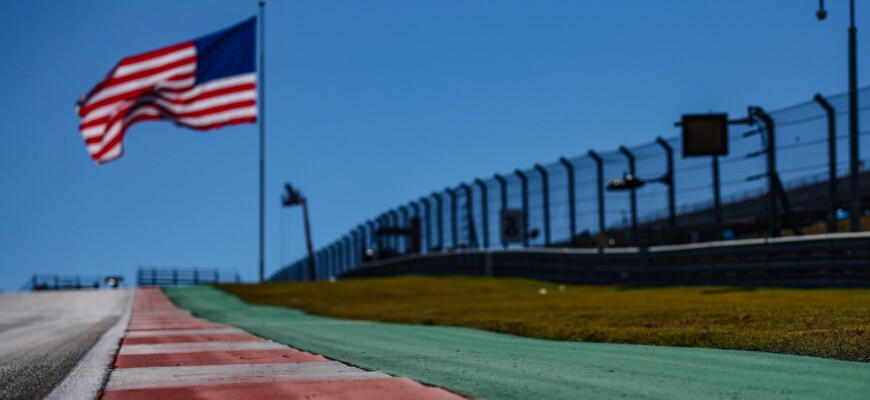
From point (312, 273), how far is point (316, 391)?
167 feet

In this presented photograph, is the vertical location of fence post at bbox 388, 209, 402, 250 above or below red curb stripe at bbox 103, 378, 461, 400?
above

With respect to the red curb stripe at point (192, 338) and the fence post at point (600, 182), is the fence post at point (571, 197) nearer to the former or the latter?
the fence post at point (600, 182)

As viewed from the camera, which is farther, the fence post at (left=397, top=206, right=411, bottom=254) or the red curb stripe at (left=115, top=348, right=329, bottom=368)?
the fence post at (left=397, top=206, right=411, bottom=254)

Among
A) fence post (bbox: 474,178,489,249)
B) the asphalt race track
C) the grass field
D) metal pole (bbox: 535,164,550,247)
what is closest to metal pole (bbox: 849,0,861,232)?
the grass field

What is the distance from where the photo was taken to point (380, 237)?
43531 millimetres

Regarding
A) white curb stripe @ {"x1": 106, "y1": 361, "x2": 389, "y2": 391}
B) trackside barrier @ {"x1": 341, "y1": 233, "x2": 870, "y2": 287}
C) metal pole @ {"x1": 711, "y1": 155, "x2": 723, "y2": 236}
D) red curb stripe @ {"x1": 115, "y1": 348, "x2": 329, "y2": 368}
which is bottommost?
red curb stripe @ {"x1": 115, "y1": 348, "x2": 329, "y2": 368}

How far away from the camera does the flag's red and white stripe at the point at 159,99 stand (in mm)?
24703

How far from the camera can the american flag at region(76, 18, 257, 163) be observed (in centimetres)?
2473

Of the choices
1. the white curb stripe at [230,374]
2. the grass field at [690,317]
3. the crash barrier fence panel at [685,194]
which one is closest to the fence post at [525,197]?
the crash barrier fence panel at [685,194]

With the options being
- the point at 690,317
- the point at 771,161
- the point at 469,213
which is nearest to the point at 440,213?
the point at 469,213

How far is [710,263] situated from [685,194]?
5.69 feet

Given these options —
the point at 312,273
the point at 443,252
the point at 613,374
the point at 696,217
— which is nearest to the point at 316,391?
the point at 613,374

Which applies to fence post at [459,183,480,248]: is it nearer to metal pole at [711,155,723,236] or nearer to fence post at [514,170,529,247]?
fence post at [514,170,529,247]

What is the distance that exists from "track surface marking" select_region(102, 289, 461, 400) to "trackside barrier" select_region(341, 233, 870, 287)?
10399 millimetres
